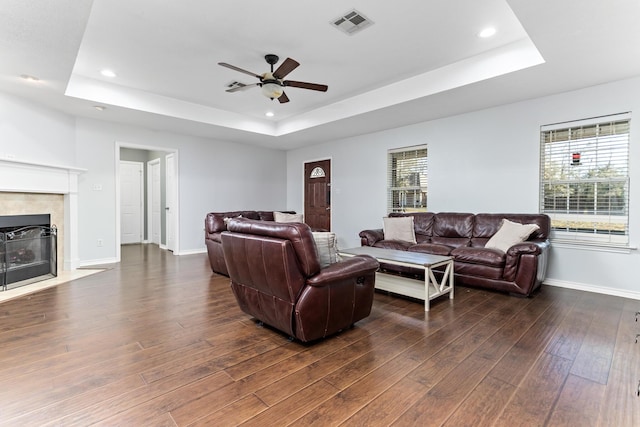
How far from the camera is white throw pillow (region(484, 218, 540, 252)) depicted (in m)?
3.91

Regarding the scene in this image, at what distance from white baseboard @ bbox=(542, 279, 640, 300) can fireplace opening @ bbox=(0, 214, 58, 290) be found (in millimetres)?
6864

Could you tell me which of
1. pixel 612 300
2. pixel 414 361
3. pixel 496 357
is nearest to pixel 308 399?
pixel 414 361

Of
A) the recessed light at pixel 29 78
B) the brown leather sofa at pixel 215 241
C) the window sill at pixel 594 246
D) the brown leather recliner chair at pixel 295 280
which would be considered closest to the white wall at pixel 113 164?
the recessed light at pixel 29 78

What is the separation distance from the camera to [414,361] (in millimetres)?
2162

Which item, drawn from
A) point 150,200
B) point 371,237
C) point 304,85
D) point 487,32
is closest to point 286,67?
point 304,85

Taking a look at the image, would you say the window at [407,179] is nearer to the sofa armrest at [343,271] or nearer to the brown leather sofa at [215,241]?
the brown leather sofa at [215,241]

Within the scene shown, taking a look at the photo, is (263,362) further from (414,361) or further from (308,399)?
(414,361)

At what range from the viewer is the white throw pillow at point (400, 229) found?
504 centimetres

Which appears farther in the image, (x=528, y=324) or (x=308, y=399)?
(x=528, y=324)

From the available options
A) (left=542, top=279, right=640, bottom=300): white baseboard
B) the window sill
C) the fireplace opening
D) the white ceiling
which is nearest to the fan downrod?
the white ceiling

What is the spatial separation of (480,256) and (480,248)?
22 centimetres

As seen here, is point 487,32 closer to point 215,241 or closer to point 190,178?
point 215,241

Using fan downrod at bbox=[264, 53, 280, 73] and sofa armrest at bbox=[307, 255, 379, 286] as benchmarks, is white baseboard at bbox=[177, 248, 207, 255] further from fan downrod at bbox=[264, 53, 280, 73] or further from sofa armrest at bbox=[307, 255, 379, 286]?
sofa armrest at bbox=[307, 255, 379, 286]

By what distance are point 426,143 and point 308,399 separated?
485cm
